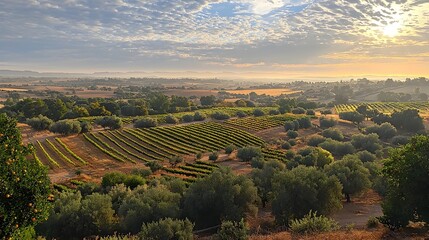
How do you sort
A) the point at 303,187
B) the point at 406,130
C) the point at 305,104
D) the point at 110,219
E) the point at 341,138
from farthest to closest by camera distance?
1. the point at 305,104
2. the point at 406,130
3. the point at 341,138
4. the point at 303,187
5. the point at 110,219

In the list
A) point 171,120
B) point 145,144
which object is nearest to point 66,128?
point 145,144

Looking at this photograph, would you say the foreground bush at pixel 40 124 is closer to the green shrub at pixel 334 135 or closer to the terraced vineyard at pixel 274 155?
the terraced vineyard at pixel 274 155

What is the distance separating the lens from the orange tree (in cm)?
1301

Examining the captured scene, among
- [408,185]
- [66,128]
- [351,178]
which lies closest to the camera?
[408,185]

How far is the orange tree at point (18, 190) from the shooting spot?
1301cm

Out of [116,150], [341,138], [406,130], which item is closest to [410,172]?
[116,150]

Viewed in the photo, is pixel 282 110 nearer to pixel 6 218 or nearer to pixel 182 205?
pixel 182 205

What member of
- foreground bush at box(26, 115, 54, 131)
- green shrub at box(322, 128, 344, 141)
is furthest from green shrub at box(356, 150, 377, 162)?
foreground bush at box(26, 115, 54, 131)

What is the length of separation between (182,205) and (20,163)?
773 inches

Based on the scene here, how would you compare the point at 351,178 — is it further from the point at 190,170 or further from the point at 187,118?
the point at 187,118

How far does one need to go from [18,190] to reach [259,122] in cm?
9935

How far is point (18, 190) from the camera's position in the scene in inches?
521

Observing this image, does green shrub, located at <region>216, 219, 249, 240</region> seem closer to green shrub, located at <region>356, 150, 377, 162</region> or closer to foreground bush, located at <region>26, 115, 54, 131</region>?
green shrub, located at <region>356, 150, 377, 162</region>

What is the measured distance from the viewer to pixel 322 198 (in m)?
30.6
